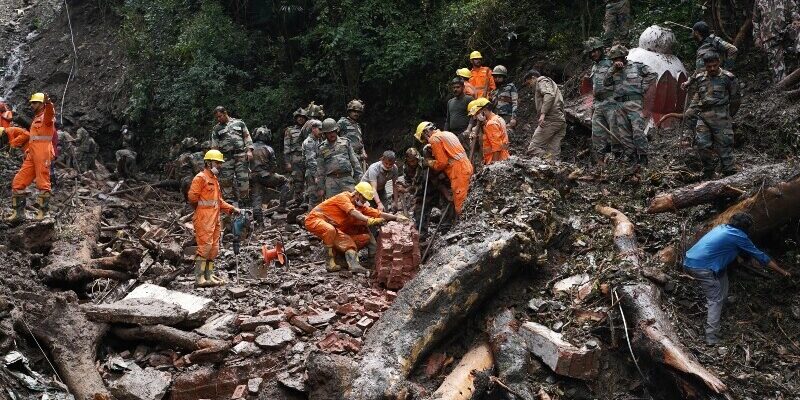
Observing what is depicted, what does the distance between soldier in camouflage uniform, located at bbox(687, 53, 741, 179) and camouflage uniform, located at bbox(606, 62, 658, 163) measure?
2.41ft

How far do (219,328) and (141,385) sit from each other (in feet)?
3.15

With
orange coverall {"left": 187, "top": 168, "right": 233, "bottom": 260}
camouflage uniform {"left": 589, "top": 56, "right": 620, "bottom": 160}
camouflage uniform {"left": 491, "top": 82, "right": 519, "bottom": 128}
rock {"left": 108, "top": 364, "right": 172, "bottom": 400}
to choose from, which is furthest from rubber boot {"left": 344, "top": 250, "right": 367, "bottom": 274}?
camouflage uniform {"left": 491, "top": 82, "right": 519, "bottom": 128}

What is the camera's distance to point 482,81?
1159cm

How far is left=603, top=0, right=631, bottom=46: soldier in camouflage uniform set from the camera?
11.7m

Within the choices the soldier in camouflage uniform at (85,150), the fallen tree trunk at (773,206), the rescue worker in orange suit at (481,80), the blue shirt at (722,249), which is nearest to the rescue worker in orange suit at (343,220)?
the blue shirt at (722,249)

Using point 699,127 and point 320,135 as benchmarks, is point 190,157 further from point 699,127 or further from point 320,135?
point 699,127

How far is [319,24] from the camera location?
15883mm

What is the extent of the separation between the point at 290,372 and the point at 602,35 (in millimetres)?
8365

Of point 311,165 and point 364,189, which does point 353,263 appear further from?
point 311,165

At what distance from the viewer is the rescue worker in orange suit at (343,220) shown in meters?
8.48

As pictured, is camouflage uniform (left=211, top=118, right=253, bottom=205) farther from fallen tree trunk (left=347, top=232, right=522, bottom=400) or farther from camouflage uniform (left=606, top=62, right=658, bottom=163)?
camouflage uniform (left=606, top=62, right=658, bottom=163)

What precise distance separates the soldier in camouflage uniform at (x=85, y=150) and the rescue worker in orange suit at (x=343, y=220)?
32.6 ft

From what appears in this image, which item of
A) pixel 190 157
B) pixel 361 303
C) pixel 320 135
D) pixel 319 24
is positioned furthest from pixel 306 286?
pixel 319 24

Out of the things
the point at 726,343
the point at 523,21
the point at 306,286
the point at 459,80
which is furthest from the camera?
the point at 523,21
